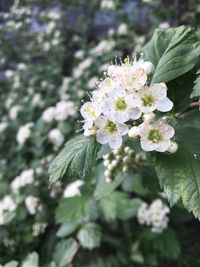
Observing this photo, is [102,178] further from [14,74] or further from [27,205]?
[14,74]

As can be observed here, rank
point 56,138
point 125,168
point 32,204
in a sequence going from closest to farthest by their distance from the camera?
point 125,168
point 32,204
point 56,138

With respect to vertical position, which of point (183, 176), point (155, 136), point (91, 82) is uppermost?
point (155, 136)

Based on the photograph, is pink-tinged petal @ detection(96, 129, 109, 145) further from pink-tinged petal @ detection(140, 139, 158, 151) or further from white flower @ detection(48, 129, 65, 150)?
white flower @ detection(48, 129, 65, 150)

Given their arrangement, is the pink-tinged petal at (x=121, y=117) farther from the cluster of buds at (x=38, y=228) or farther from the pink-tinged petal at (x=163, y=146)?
the cluster of buds at (x=38, y=228)

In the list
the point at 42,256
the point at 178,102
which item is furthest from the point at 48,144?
the point at 178,102

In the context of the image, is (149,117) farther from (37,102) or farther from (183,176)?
(37,102)

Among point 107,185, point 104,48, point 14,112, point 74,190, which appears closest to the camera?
point 107,185

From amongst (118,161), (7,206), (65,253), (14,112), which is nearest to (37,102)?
(14,112)

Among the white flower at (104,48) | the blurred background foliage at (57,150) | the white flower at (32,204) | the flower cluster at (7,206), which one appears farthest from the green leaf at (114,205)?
the white flower at (104,48)
